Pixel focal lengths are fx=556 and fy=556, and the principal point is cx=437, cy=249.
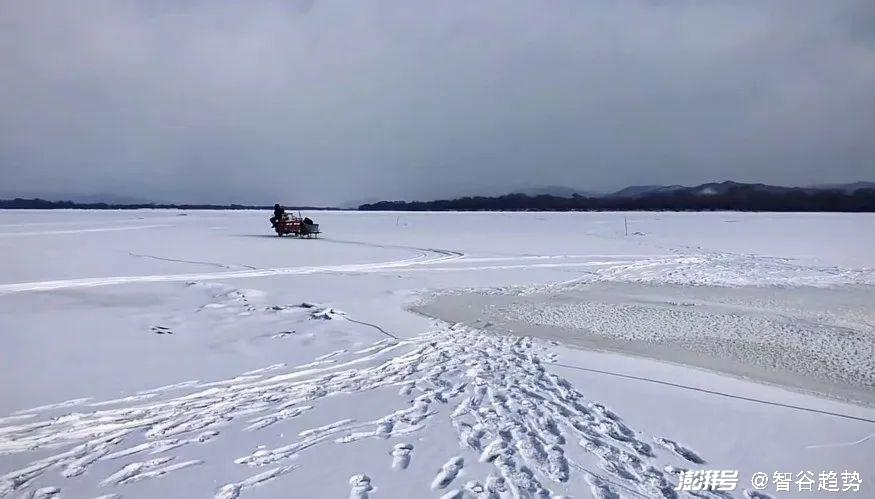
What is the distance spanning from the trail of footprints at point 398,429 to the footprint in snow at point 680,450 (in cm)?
1

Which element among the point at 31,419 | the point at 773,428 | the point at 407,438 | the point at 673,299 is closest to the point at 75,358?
the point at 31,419

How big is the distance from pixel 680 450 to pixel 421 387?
218 centimetres

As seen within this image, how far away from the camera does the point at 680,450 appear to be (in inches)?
145

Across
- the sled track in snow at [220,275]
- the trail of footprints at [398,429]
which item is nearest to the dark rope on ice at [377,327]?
the trail of footprints at [398,429]

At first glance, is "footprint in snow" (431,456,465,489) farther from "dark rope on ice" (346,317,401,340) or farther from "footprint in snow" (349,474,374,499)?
"dark rope on ice" (346,317,401,340)

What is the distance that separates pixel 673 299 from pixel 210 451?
337 inches

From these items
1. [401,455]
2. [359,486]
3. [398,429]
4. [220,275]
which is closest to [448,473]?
[401,455]

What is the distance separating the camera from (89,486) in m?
3.14

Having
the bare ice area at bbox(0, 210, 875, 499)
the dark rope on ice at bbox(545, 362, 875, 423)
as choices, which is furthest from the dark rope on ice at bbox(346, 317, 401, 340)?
the dark rope on ice at bbox(545, 362, 875, 423)

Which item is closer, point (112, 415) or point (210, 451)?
point (210, 451)

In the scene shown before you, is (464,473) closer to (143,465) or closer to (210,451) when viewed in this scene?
(210,451)

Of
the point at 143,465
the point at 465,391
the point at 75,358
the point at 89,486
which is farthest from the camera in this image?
the point at 75,358

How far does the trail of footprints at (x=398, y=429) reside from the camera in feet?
10.7

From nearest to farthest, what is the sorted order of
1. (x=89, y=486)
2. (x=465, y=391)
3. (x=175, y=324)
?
1. (x=89, y=486)
2. (x=465, y=391)
3. (x=175, y=324)
